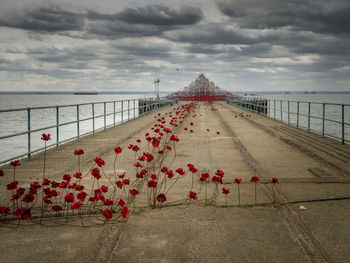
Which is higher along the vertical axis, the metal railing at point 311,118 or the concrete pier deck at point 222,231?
the metal railing at point 311,118

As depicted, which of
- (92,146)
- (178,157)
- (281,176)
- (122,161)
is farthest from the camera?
(92,146)

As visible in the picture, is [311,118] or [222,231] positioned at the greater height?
[311,118]

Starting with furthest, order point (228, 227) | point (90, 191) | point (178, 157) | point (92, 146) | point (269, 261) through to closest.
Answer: point (92, 146), point (178, 157), point (90, 191), point (228, 227), point (269, 261)

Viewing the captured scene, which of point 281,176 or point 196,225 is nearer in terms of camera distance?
point 196,225

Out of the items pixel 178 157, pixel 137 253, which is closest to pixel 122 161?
pixel 178 157

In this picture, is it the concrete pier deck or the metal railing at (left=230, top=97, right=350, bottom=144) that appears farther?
the metal railing at (left=230, top=97, right=350, bottom=144)

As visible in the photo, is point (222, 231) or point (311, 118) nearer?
point (222, 231)

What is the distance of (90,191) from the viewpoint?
5.17 metres

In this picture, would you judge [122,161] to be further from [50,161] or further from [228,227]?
[228,227]

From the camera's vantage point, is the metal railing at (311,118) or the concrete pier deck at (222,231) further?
the metal railing at (311,118)

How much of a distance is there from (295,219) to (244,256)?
1.20 m

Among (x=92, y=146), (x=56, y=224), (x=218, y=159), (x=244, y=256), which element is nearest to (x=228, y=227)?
(x=244, y=256)

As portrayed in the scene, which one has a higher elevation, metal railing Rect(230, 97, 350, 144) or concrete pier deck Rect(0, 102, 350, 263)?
metal railing Rect(230, 97, 350, 144)

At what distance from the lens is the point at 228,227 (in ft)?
12.0
